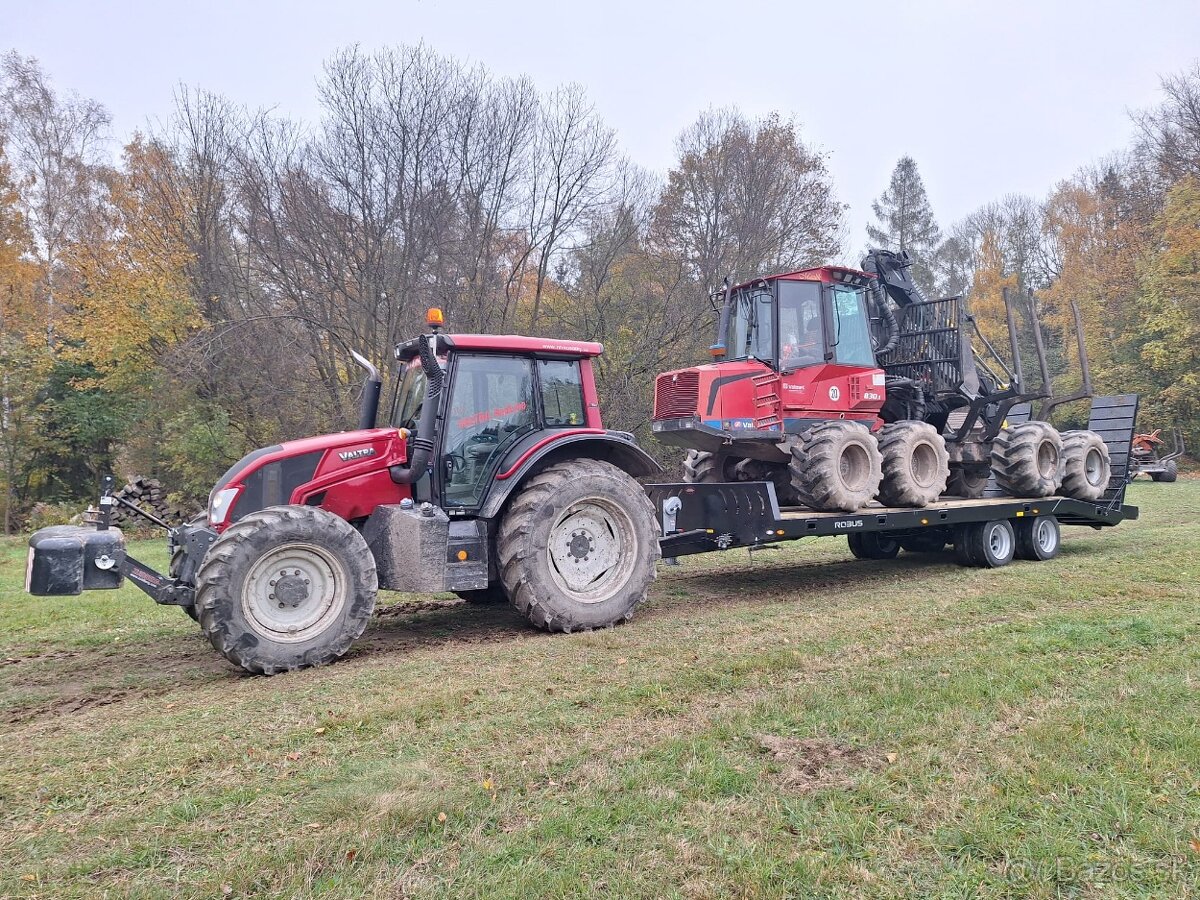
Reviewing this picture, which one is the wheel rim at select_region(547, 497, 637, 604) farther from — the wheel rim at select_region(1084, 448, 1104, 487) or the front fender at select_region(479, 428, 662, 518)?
the wheel rim at select_region(1084, 448, 1104, 487)

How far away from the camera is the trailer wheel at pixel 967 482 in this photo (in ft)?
34.2

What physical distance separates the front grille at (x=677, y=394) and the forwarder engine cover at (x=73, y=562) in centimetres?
517

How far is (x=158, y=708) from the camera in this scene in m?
4.75

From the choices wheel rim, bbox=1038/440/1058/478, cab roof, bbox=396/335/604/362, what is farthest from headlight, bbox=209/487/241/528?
wheel rim, bbox=1038/440/1058/478

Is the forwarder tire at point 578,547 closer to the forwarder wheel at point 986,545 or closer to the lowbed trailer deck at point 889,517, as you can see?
the lowbed trailer deck at point 889,517

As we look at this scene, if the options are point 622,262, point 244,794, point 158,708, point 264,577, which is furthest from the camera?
point 622,262

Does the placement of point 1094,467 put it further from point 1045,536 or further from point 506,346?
point 506,346

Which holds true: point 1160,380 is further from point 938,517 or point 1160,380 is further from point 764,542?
point 764,542

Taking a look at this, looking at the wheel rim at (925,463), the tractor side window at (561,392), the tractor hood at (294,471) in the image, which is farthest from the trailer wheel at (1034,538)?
the tractor hood at (294,471)

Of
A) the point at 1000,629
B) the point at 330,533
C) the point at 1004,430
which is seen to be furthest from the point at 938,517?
the point at 330,533

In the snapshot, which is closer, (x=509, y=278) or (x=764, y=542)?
(x=764, y=542)

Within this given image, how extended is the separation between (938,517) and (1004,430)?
2197 mm

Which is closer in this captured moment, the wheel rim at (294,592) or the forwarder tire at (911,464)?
the wheel rim at (294,592)

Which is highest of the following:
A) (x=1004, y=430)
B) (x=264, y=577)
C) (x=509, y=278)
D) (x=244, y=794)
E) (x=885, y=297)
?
(x=509, y=278)
